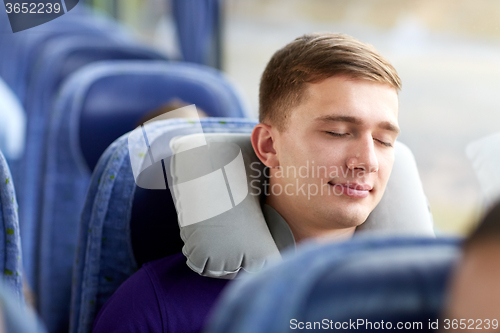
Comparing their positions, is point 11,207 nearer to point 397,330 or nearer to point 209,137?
point 209,137

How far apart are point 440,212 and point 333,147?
901 millimetres

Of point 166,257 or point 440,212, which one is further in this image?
point 440,212

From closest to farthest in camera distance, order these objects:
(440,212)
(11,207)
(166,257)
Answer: (11,207) → (166,257) → (440,212)

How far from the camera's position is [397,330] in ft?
1.18

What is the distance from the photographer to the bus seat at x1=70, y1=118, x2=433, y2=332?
0.89 metres

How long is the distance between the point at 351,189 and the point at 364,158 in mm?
51

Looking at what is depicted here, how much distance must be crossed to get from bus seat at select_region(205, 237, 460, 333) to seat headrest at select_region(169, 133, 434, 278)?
0.41m

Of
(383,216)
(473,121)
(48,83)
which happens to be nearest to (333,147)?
(383,216)

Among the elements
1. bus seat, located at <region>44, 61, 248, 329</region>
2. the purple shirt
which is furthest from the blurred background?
the purple shirt

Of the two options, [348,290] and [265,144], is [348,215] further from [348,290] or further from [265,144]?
[348,290]

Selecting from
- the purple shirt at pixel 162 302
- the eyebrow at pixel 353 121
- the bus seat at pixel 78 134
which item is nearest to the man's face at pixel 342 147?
the eyebrow at pixel 353 121

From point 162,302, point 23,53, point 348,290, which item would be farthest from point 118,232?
point 23,53

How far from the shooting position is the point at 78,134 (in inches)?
51.7

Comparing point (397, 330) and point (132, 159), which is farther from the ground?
point (397, 330)
